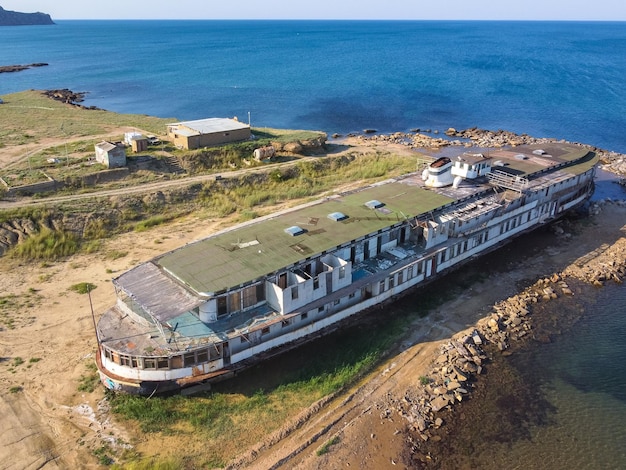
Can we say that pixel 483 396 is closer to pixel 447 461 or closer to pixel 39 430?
pixel 447 461

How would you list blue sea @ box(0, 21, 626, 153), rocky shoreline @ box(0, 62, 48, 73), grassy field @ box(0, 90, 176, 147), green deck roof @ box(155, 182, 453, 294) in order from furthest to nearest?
rocky shoreline @ box(0, 62, 48, 73) < blue sea @ box(0, 21, 626, 153) < grassy field @ box(0, 90, 176, 147) < green deck roof @ box(155, 182, 453, 294)

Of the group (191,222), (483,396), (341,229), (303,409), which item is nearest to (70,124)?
(191,222)

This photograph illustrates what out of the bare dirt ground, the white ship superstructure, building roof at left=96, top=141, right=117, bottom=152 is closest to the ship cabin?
the white ship superstructure

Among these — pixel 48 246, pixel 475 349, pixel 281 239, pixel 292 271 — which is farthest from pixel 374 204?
pixel 48 246

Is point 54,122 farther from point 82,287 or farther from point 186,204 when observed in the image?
point 82,287

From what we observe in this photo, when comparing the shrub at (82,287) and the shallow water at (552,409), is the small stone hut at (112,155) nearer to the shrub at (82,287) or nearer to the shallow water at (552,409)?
the shrub at (82,287)

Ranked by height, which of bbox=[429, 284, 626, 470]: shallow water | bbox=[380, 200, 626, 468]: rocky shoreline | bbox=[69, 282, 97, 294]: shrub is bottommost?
bbox=[429, 284, 626, 470]: shallow water

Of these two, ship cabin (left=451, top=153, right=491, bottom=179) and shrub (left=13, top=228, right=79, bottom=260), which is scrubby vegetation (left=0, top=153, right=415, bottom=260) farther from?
ship cabin (left=451, top=153, right=491, bottom=179)

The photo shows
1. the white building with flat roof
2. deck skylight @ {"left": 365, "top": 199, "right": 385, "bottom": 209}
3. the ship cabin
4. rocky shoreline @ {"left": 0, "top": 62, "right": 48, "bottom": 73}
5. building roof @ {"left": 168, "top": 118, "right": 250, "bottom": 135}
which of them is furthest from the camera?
rocky shoreline @ {"left": 0, "top": 62, "right": 48, "bottom": 73}
